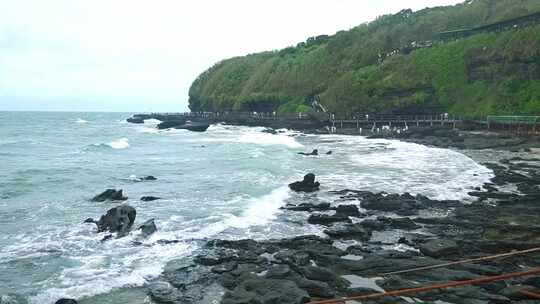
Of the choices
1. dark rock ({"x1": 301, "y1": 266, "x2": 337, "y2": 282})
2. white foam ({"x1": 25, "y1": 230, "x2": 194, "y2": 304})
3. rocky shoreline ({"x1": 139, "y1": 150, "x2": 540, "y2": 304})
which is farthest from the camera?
white foam ({"x1": 25, "y1": 230, "x2": 194, "y2": 304})

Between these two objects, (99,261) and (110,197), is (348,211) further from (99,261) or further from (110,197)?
(110,197)

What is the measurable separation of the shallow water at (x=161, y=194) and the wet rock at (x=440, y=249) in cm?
478

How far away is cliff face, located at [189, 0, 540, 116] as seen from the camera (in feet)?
202

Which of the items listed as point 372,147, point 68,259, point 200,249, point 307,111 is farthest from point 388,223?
point 307,111

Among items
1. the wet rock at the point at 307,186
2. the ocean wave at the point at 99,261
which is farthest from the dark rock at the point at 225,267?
the wet rock at the point at 307,186

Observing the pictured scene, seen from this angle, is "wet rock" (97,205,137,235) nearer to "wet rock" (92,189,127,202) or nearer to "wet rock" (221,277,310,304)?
"wet rock" (92,189,127,202)

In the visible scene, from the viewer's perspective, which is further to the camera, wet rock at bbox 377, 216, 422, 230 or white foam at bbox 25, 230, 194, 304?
wet rock at bbox 377, 216, 422, 230

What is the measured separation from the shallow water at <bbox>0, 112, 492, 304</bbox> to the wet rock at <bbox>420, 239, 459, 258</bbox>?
4.78 meters

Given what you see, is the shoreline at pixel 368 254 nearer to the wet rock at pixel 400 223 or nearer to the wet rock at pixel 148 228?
the wet rock at pixel 400 223

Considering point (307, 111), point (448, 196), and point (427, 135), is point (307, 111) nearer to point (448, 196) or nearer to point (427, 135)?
point (427, 135)

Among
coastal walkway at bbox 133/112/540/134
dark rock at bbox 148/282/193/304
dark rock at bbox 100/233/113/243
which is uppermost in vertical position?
coastal walkway at bbox 133/112/540/134

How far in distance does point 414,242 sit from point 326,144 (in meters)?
38.8

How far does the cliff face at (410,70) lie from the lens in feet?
202

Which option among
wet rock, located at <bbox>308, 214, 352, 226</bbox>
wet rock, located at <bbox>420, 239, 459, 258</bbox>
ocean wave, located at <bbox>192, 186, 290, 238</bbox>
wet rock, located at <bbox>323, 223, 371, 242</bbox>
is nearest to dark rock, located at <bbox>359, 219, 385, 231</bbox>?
wet rock, located at <bbox>323, 223, 371, 242</bbox>
